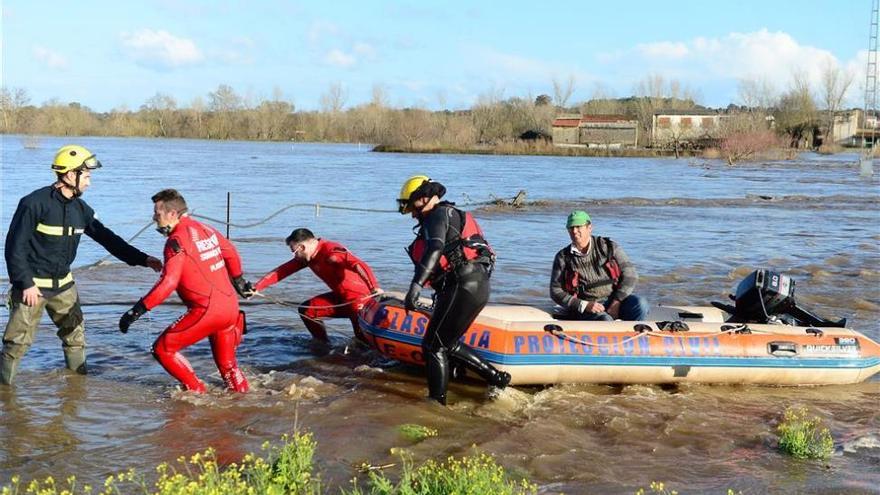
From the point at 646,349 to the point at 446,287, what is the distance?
1988 millimetres

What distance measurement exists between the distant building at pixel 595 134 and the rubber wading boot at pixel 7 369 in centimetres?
8352

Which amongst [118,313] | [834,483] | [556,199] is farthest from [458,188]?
[834,483]

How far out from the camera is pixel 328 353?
8516 mm

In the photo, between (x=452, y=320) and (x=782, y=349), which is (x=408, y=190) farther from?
(x=782, y=349)

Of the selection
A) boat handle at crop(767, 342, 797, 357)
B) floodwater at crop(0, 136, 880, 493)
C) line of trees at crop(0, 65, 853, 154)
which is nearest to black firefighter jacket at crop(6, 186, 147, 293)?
floodwater at crop(0, 136, 880, 493)

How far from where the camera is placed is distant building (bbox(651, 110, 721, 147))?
86.8 m

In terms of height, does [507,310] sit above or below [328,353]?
above

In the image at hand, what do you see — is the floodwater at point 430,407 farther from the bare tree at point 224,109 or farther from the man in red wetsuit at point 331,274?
the bare tree at point 224,109

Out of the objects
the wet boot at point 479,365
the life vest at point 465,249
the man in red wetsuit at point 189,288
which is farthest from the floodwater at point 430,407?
the life vest at point 465,249

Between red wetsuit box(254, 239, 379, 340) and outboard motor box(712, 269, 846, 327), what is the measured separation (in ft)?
11.3

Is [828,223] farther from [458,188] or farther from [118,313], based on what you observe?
[118,313]

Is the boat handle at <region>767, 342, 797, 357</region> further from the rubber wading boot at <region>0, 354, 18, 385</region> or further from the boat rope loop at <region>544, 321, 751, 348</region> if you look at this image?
the rubber wading boot at <region>0, 354, 18, 385</region>

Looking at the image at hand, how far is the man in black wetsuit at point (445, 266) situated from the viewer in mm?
6039

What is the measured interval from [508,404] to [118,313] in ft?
18.2
